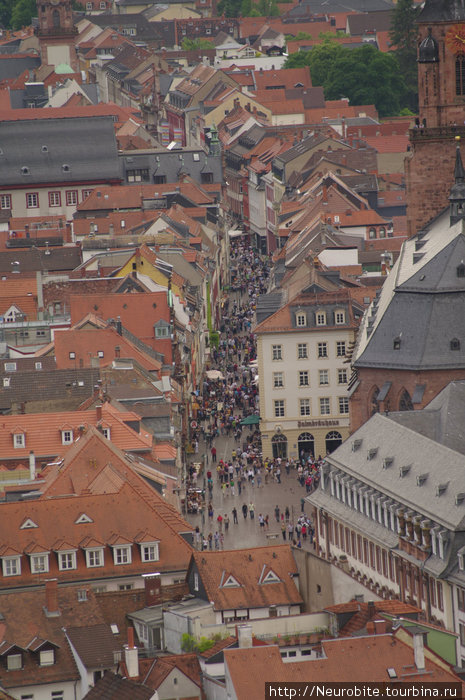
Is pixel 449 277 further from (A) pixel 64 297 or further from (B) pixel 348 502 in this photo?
(A) pixel 64 297

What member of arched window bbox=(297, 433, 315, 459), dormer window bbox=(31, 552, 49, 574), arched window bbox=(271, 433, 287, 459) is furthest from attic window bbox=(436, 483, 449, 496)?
arched window bbox=(297, 433, 315, 459)

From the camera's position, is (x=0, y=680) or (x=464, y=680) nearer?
(x=464, y=680)

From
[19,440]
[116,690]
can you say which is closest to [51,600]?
[116,690]

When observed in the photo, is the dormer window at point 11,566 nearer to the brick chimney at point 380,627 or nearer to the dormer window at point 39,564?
the dormer window at point 39,564

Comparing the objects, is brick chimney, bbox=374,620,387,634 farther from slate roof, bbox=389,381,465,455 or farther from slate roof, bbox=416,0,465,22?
slate roof, bbox=416,0,465,22

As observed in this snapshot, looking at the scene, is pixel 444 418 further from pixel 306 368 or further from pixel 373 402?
pixel 306 368

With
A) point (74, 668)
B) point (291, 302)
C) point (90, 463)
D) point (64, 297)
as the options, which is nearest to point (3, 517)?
point (90, 463)
